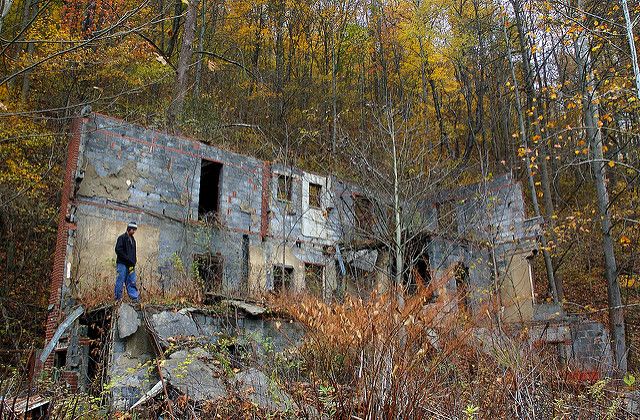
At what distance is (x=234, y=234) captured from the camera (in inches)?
643

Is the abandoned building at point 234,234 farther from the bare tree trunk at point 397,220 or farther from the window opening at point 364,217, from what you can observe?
the bare tree trunk at point 397,220

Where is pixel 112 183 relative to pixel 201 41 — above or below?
below

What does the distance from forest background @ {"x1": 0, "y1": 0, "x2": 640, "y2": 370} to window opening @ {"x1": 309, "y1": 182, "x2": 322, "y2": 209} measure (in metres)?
1.22

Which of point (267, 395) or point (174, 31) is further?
point (174, 31)

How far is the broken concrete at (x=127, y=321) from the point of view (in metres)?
10.4

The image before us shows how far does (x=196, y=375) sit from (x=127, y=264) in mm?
4519

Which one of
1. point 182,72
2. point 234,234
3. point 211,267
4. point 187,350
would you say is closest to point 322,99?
point 182,72

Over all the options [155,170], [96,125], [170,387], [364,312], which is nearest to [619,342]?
[364,312]

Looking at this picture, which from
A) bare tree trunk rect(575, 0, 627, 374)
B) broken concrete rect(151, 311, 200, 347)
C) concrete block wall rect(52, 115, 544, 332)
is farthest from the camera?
concrete block wall rect(52, 115, 544, 332)

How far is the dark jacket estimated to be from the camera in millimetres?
11633

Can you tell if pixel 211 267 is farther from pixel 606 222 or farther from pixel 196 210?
pixel 606 222

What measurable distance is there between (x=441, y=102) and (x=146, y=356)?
66.8 ft

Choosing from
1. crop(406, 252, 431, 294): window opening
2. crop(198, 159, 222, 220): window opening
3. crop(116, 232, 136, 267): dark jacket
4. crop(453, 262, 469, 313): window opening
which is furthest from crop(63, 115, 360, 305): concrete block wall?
crop(453, 262, 469, 313): window opening

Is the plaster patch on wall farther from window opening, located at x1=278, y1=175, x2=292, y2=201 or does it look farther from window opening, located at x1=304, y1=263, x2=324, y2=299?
window opening, located at x1=304, y1=263, x2=324, y2=299
